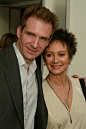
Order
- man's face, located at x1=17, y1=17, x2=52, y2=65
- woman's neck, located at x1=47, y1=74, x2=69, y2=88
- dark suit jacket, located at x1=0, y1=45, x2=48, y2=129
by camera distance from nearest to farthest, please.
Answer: dark suit jacket, located at x1=0, y1=45, x2=48, y2=129 → man's face, located at x1=17, y1=17, x2=52, y2=65 → woman's neck, located at x1=47, y1=74, x2=69, y2=88

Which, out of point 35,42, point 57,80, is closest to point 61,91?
point 57,80

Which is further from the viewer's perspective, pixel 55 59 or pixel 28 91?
pixel 55 59

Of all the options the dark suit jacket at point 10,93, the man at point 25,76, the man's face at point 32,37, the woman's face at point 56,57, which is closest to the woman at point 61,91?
the woman's face at point 56,57

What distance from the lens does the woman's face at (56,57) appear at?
1.64 meters

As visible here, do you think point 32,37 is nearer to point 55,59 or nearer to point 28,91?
point 55,59

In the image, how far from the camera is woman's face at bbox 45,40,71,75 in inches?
64.6

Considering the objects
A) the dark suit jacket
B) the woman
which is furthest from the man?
the woman

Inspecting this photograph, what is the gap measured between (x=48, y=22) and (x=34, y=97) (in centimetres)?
67

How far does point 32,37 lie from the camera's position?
1.43 meters

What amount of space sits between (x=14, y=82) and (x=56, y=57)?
519 mm

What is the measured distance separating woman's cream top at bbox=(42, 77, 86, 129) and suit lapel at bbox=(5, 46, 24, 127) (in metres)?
0.36

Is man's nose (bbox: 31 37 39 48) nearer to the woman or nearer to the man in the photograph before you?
the man

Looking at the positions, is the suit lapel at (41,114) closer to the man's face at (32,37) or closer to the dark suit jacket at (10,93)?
the dark suit jacket at (10,93)

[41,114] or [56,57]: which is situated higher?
[56,57]
